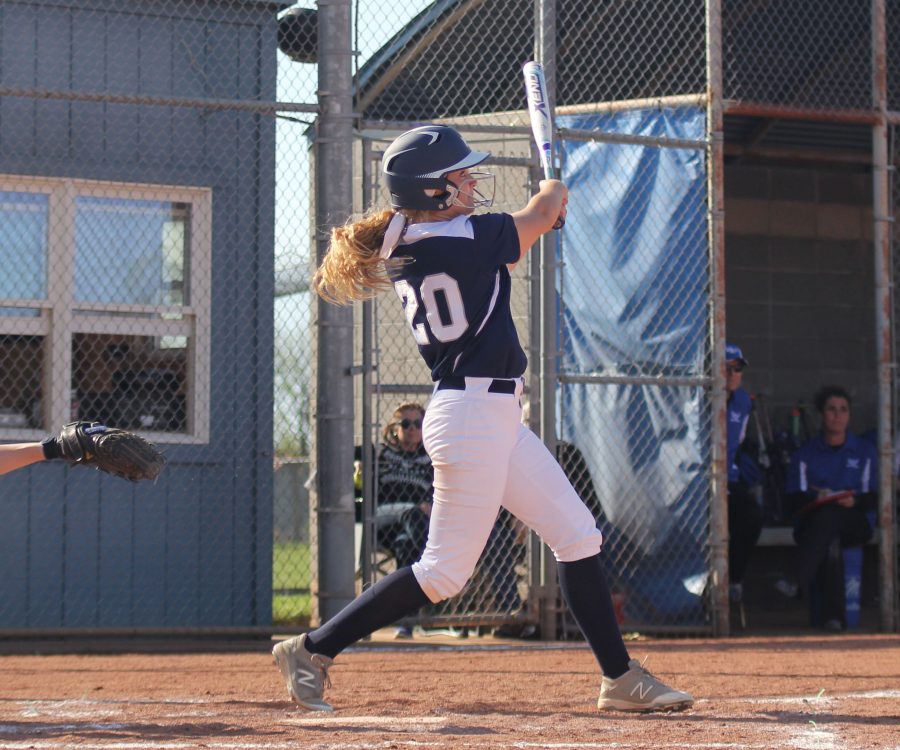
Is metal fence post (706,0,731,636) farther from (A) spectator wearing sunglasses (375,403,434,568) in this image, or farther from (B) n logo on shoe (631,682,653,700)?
(B) n logo on shoe (631,682,653,700)

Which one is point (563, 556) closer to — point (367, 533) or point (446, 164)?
point (446, 164)

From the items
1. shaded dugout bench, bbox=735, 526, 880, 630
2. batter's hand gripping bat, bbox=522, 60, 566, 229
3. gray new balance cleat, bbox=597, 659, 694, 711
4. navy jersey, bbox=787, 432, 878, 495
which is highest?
batter's hand gripping bat, bbox=522, 60, 566, 229

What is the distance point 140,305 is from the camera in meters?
9.12

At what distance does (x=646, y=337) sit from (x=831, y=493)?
183 cm

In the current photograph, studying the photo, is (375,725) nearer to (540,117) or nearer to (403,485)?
(540,117)

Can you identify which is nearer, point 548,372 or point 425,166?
point 425,166

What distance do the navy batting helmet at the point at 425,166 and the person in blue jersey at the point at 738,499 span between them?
504cm

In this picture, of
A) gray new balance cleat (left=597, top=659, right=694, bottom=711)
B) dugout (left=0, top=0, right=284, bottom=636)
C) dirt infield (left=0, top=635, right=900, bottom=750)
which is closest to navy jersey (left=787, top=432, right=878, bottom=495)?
dirt infield (left=0, top=635, right=900, bottom=750)

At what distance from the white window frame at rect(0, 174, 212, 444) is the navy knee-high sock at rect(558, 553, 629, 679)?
4.63 m

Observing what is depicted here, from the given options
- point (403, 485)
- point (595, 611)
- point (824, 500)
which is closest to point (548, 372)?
point (403, 485)

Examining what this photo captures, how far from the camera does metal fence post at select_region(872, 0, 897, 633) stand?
912cm

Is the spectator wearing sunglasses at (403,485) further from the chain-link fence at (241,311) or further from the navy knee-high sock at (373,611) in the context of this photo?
the navy knee-high sock at (373,611)

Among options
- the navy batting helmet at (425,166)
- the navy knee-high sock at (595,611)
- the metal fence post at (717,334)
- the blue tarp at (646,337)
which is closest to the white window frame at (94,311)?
the blue tarp at (646,337)

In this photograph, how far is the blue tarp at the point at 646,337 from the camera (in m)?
9.02
